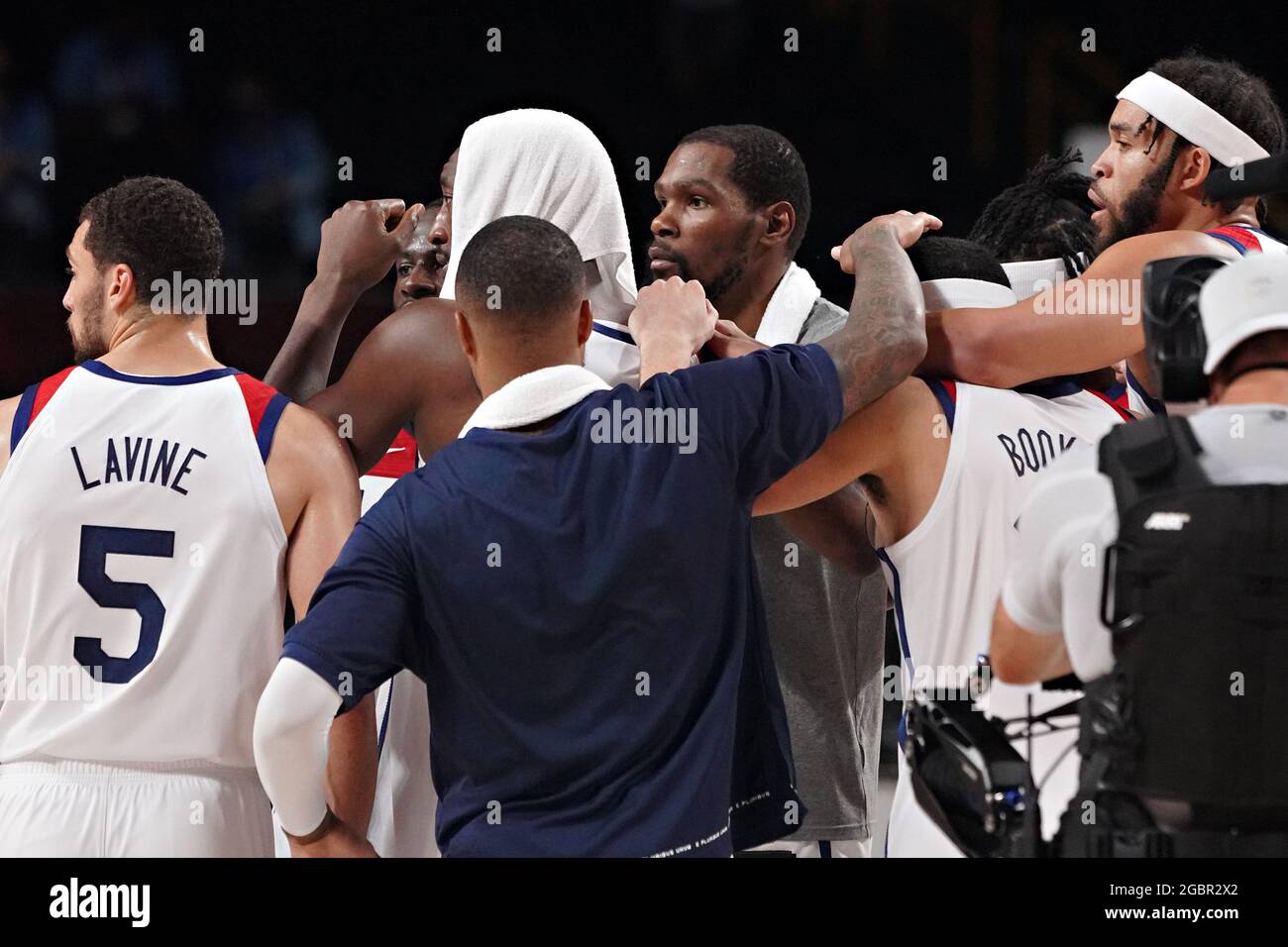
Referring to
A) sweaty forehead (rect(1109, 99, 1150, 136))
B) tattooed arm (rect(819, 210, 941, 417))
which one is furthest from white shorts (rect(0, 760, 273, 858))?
sweaty forehead (rect(1109, 99, 1150, 136))

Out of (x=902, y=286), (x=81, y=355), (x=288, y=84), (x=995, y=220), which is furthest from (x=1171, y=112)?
(x=288, y=84)

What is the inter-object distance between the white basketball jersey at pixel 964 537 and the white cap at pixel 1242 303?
0.44 m

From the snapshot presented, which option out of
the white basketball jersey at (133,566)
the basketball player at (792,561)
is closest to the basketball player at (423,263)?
the basketball player at (792,561)

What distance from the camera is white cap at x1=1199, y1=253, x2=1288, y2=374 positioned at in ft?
6.97

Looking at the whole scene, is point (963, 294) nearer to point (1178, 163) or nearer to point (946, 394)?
point (946, 394)

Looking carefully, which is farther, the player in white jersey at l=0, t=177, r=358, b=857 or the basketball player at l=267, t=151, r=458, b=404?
the basketball player at l=267, t=151, r=458, b=404

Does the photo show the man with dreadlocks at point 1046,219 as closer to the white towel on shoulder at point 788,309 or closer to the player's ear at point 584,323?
the white towel on shoulder at point 788,309

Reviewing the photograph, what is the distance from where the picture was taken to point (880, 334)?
243 centimetres

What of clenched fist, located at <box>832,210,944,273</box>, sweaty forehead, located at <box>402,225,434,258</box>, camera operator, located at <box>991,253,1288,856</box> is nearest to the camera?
camera operator, located at <box>991,253,1288,856</box>

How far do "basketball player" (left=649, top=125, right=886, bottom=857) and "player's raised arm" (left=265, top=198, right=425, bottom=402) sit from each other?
1.97 ft

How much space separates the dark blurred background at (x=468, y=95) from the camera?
5379mm

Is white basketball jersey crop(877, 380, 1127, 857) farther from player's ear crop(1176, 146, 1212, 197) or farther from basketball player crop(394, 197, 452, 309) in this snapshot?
basketball player crop(394, 197, 452, 309)

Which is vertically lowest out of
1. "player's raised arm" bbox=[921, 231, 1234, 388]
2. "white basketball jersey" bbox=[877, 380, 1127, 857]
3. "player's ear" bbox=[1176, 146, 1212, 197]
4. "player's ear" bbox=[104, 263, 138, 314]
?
"white basketball jersey" bbox=[877, 380, 1127, 857]
